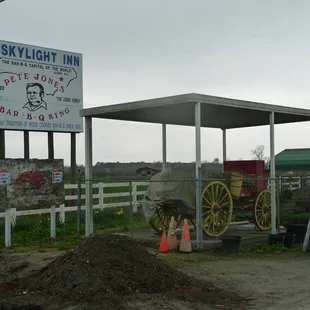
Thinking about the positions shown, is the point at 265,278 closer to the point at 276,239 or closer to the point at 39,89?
the point at 276,239

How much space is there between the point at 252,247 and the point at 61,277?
626 centimetres

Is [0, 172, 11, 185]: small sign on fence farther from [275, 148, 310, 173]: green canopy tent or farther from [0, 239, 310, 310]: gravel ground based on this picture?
[275, 148, 310, 173]: green canopy tent

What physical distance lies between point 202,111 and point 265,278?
22.0ft

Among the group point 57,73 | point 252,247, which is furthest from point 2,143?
point 252,247

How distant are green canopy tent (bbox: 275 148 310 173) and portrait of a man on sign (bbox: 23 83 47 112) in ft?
54.4

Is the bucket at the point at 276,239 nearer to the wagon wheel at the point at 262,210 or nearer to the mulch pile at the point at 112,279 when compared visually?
the wagon wheel at the point at 262,210

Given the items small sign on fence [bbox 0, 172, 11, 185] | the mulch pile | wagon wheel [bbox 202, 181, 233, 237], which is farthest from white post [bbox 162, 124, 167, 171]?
the mulch pile

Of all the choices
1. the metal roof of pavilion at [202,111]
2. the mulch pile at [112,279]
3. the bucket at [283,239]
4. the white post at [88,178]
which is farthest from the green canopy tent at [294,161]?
the mulch pile at [112,279]

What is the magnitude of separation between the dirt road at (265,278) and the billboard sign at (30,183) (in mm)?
5423

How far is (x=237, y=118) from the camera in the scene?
53.7 feet

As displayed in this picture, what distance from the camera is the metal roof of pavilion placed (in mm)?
12414

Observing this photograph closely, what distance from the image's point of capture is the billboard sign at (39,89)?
1438 cm

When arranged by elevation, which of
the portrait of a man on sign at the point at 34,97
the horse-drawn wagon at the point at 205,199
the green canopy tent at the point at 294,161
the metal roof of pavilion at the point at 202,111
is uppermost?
the portrait of a man on sign at the point at 34,97

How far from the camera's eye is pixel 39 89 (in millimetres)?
14914
